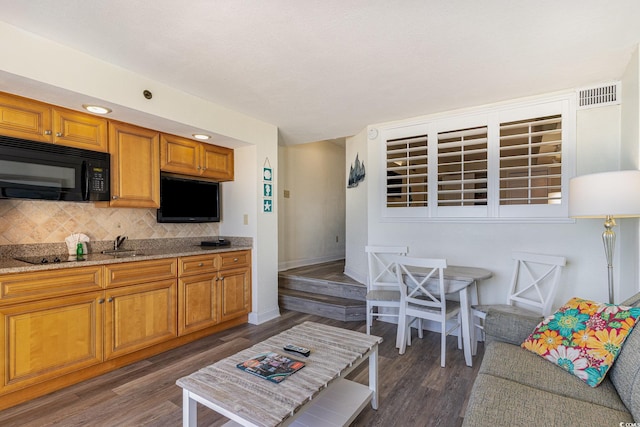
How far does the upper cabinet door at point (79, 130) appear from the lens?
243 cm

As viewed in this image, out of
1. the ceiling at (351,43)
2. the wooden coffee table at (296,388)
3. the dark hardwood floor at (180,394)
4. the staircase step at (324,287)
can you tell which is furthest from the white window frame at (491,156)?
the wooden coffee table at (296,388)

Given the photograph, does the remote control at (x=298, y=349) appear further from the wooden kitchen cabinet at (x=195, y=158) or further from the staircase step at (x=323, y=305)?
the wooden kitchen cabinet at (x=195, y=158)

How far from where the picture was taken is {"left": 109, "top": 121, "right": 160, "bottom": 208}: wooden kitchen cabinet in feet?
9.12

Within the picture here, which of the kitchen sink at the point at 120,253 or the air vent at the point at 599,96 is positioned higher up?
the air vent at the point at 599,96

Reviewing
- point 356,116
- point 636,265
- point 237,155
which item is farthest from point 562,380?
point 237,155

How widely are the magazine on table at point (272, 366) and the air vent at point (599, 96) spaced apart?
3209mm

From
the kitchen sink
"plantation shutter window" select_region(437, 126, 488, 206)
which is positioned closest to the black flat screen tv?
the kitchen sink

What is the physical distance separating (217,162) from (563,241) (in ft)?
12.0

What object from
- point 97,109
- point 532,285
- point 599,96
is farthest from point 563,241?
point 97,109

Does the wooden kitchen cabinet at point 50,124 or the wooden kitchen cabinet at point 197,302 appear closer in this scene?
the wooden kitchen cabinet at point 50,124

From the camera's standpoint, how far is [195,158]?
3477 mm

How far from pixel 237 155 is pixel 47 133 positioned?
72.5 inches

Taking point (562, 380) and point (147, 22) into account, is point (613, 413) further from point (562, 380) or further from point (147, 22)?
point (147, 22)

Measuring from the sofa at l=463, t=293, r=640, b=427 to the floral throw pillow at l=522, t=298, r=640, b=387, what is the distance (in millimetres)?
33
